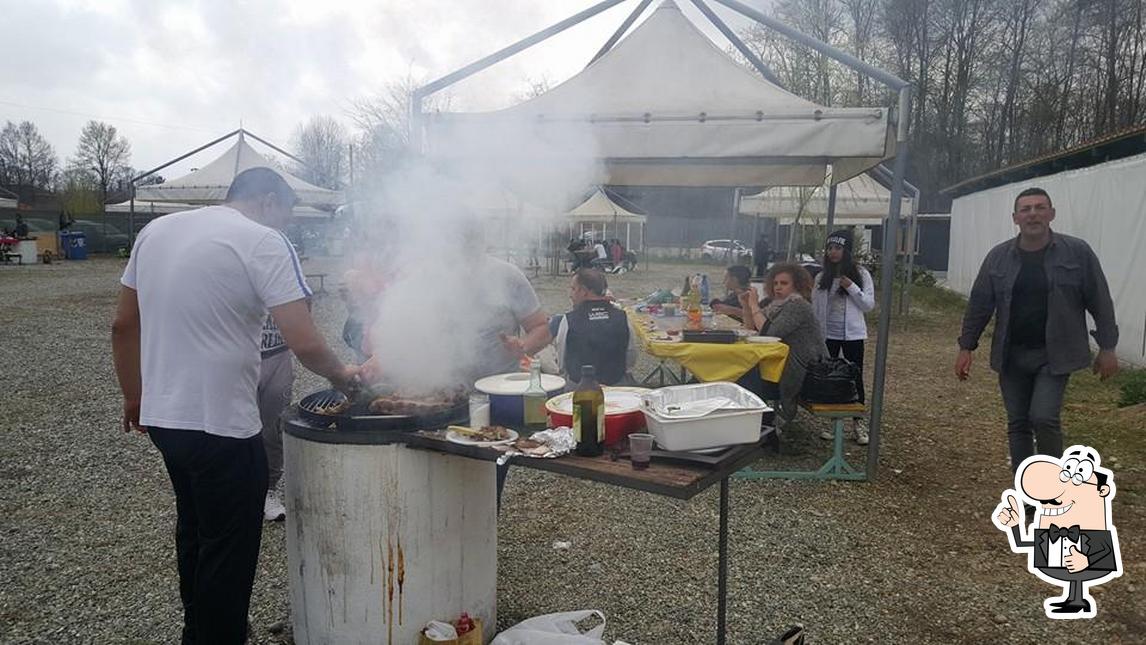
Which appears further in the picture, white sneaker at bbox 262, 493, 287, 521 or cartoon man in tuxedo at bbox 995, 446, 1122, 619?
white sneaker at bbox 262, 493, 287, 521

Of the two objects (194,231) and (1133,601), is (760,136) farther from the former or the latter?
(194,231)

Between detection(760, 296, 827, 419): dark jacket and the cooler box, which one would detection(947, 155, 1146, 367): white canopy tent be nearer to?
detection(760, 296, 827, 419): dark jacket

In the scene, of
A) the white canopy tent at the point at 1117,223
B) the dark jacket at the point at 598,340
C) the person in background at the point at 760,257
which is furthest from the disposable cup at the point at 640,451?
the person in background at the point at 760,257

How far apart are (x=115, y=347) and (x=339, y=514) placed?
3.13 ft

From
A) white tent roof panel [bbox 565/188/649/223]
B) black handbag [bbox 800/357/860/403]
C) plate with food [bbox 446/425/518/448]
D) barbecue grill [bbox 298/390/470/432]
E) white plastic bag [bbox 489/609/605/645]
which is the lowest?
white plastic bag [bbox 489/609/605/645]

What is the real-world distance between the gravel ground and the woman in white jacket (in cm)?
72

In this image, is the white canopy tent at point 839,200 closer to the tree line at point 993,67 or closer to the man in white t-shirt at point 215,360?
the tree line at point 993,67

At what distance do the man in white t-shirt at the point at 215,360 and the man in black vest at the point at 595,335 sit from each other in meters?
2.51

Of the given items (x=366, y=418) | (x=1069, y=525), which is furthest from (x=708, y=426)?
(x=1069, y=525)

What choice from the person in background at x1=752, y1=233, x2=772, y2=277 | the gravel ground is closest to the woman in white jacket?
the gravel ground

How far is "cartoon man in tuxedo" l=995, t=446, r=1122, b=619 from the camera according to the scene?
3217mm

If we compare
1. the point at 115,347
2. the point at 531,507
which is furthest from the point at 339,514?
the point at 531,507

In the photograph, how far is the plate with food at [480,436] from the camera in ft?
7.50

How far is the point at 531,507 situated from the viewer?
163 inches
